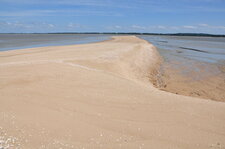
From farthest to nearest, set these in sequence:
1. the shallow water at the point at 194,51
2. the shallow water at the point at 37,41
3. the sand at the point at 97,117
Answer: the shallow water at the point at 37,41, the shallow water at the point at 194,51, the sand at the point at 97,117

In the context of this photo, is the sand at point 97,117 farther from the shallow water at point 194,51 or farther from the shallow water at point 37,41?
the shallow water at point 37,41

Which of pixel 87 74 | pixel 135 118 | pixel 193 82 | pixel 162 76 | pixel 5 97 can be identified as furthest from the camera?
pixel 162 76

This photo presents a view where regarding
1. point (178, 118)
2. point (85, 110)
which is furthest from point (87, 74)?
point (178, 118)

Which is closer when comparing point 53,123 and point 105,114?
point 53,123

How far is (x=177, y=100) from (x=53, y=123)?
327cm

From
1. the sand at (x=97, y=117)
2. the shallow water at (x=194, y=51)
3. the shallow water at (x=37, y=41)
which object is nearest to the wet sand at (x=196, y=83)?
the sand at (x=97, y=117)

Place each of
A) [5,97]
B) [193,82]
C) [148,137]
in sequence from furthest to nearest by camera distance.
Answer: [193,82] < [5,97] < [148,137]

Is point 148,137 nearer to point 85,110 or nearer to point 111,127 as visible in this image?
point 111,127

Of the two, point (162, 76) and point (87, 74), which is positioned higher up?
point (87, 74)

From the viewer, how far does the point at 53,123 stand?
352 centimetres

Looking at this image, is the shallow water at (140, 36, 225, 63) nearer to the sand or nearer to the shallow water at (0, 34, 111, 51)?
the sand

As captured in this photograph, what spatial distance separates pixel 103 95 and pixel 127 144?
7.15 feet

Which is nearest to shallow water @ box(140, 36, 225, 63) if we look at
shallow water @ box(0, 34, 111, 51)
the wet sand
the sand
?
the wet sand

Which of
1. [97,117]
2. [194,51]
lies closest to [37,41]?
[194,51]
